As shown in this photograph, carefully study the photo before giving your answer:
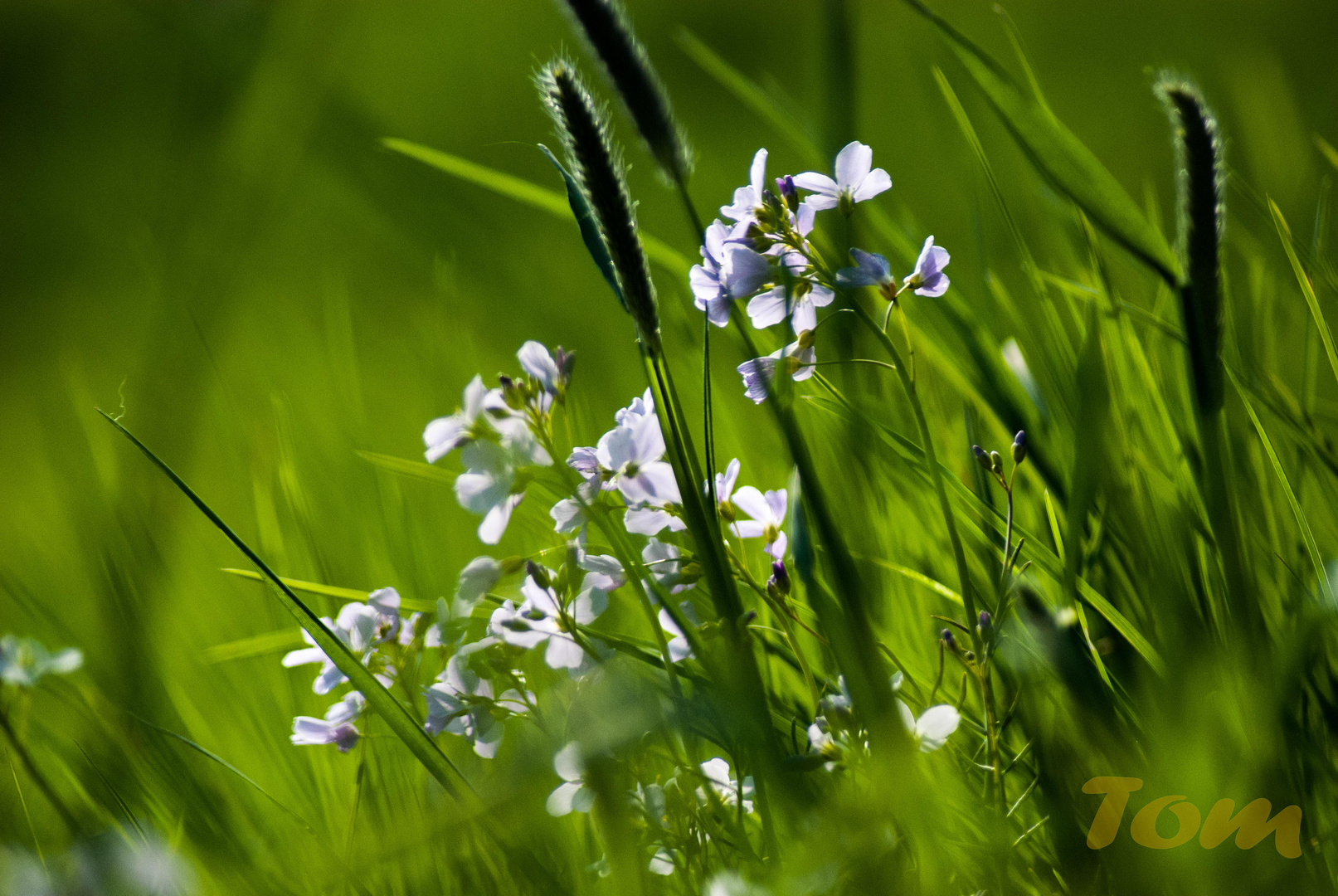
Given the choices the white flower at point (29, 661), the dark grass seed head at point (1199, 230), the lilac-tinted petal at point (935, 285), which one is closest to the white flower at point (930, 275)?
the lilac-tinted petal at point (935, 285)

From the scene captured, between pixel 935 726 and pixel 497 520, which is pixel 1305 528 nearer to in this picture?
pixel 935 726

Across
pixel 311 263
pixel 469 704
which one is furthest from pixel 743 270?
pixel 311 263

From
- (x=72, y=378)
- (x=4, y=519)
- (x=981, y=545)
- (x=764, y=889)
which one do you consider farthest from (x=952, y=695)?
(x=4, y=519)

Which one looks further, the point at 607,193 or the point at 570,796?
the point at 570,796

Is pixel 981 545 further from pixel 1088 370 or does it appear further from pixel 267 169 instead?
pixel 267 169

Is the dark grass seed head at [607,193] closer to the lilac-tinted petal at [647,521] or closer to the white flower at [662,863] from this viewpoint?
the lilac-tinted petal at [647,521]

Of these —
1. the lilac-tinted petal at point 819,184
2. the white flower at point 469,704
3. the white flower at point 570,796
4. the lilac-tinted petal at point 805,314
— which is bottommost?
the white flower at point 570,796

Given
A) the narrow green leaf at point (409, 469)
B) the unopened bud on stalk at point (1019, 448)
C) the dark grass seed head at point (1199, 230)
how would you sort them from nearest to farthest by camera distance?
the dark grass seed head at point (1199, 230) < the unopened bud on stalk at point (1019, 448) < the narrow green leaf at point (409, 469)
